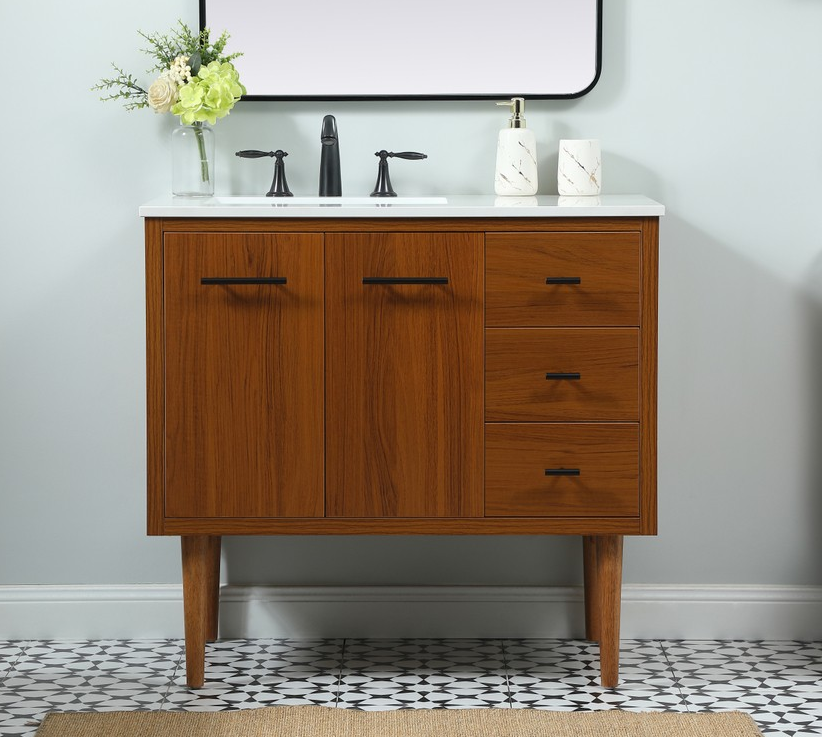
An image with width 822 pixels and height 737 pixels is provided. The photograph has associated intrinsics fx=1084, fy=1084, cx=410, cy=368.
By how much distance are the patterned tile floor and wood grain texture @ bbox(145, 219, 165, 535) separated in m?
0.38

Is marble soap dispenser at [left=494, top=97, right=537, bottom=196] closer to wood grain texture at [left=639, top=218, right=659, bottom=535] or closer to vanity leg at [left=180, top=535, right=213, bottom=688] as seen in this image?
wood grain texture at [left=639, top=218, right=659, bottom=535]

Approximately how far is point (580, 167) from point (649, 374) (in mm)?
489

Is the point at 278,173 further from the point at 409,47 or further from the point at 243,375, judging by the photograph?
the point at 243,375

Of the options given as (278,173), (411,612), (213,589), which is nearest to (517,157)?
(278,173)

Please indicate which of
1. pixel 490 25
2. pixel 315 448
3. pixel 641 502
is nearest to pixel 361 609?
pixel 315 448

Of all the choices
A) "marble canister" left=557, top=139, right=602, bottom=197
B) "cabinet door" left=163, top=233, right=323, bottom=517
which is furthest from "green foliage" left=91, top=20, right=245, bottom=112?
"marble canister" left=557, top=139, right=602, bottom=197

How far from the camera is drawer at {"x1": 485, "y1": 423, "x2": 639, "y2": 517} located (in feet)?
6.53

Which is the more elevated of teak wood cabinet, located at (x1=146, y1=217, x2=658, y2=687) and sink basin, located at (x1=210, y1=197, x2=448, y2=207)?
sink basin, located at (x1=210, y1=197, x2=448, y2=207)

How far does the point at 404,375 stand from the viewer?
199 cm

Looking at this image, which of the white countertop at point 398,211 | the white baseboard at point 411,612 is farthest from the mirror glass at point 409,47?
the white baseboard at point 411,612

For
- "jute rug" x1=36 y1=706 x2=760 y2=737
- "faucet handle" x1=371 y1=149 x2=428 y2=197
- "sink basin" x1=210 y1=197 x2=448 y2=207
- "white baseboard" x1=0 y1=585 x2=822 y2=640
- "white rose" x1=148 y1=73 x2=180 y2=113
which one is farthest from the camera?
"white baseboard" x1=0 y1=585 x2=822 y2=640

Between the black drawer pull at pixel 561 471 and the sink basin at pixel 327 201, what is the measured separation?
0.54 m

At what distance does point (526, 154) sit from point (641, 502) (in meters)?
0.75

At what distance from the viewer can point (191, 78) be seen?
2166 mm
